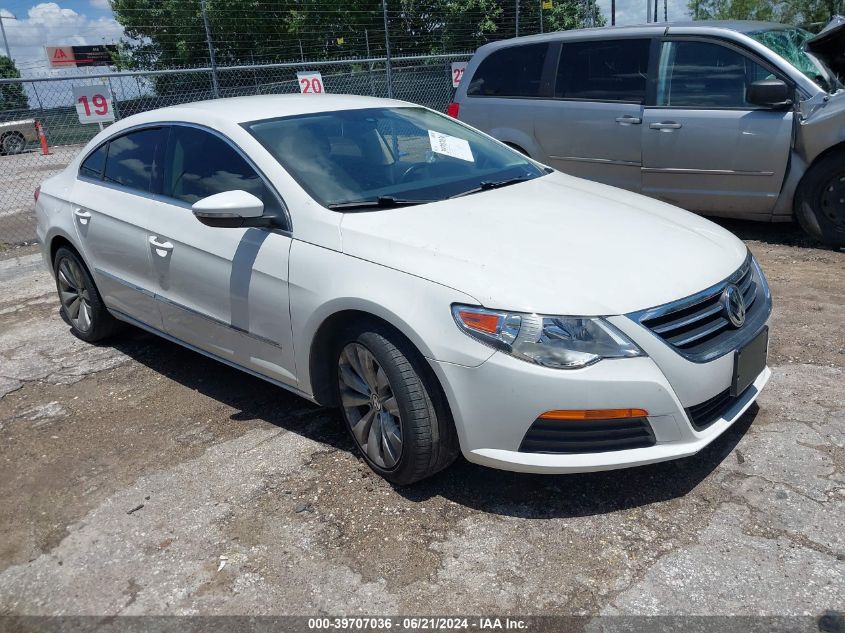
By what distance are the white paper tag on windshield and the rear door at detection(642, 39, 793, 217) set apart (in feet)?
9.68

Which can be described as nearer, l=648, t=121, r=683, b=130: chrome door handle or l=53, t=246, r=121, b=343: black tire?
l=53, t=246, r=121, b=343: black tire

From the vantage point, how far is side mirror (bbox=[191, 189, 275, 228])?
335 centimetres

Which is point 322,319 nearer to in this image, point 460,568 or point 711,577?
point 460,568

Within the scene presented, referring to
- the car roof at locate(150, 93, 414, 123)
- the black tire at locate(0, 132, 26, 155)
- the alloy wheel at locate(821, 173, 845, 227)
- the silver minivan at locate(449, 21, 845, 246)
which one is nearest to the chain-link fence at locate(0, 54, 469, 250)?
the black tire at locate(0, 132, 26, 155)

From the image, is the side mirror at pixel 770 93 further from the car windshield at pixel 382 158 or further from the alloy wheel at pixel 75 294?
the alloy wheel at pixel 75 294

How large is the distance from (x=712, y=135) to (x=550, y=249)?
3931 mm

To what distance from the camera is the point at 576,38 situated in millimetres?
7078

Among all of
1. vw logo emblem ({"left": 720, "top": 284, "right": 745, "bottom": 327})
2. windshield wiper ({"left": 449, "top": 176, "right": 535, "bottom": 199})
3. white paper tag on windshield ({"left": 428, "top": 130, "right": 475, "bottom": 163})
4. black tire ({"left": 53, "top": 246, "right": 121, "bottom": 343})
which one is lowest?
black tire ({"left": 53, "top": 246, "right": 121, "bottom": 343})

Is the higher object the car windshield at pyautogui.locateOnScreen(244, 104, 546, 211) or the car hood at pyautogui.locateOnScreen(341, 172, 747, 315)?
the car windshield at pyautogui.locateOnScreen(244, 104, 546, 211)

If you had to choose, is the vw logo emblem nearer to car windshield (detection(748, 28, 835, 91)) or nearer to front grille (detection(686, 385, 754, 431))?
front grille (detection(686, 385, 754, 431))

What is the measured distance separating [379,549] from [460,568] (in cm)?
32

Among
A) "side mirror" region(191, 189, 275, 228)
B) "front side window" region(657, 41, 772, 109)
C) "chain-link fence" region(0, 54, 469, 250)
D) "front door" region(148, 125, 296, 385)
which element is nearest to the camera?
"side mirror" region(191, 189, 275, 228)

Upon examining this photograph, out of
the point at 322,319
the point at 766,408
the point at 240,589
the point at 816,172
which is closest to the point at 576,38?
the point at 816,172

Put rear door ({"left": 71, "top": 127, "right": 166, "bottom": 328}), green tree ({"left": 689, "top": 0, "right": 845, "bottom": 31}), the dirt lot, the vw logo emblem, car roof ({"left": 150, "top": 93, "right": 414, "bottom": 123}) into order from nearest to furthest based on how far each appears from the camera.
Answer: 1. the dirt lot
2. the vw logo emblem
3. car roof ({"left": 150, "top": 93, "right": 414, "bottom": 123})
4. rear door ({"left": 71, "top": 127, "right": 166, "bottom": 328})
5. green tree ({"left": 689, "top": 0, "right": 845, "bottom": 31})
